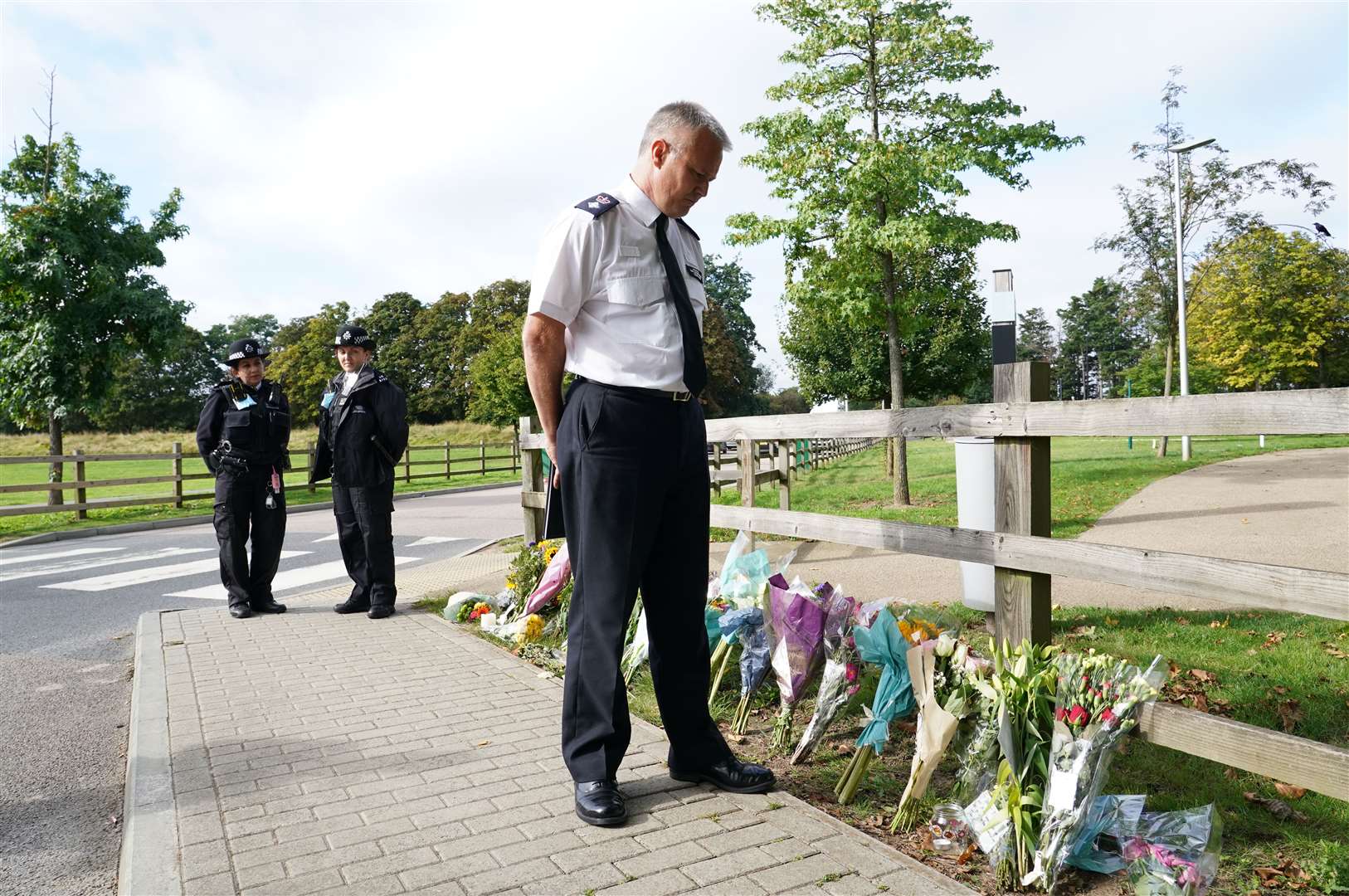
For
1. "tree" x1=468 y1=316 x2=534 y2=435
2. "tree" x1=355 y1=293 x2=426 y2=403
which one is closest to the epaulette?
"tree" x1=468 y1=316 x2=534 y2=435

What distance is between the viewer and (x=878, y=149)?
14.0 metres

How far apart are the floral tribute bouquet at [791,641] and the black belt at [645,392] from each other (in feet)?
3.30

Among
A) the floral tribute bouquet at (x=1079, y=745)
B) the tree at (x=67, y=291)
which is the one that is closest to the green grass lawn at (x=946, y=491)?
the floral tribute bouquet at (x=1079, y=745)

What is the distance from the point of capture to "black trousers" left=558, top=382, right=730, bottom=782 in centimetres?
309

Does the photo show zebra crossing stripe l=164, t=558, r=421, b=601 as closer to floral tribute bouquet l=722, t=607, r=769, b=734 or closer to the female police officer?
the female police officer

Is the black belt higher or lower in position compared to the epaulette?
lower

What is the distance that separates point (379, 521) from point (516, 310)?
202 feet

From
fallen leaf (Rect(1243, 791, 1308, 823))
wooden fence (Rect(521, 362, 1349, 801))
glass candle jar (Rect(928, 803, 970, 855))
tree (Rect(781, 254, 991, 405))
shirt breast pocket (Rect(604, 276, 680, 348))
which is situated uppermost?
tree (Rect(781, 254, 991, 405))

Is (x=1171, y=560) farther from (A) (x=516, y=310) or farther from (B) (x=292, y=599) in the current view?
(A) (x=516, y=310)

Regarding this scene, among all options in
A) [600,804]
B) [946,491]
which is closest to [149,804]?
[600,804]

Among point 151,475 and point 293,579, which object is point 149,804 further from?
point 151,475

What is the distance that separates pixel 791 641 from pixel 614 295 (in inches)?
61.2

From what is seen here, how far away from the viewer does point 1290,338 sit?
2964 cm

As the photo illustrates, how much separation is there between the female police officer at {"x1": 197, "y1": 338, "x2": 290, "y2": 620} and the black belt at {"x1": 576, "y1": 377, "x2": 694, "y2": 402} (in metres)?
4.49
